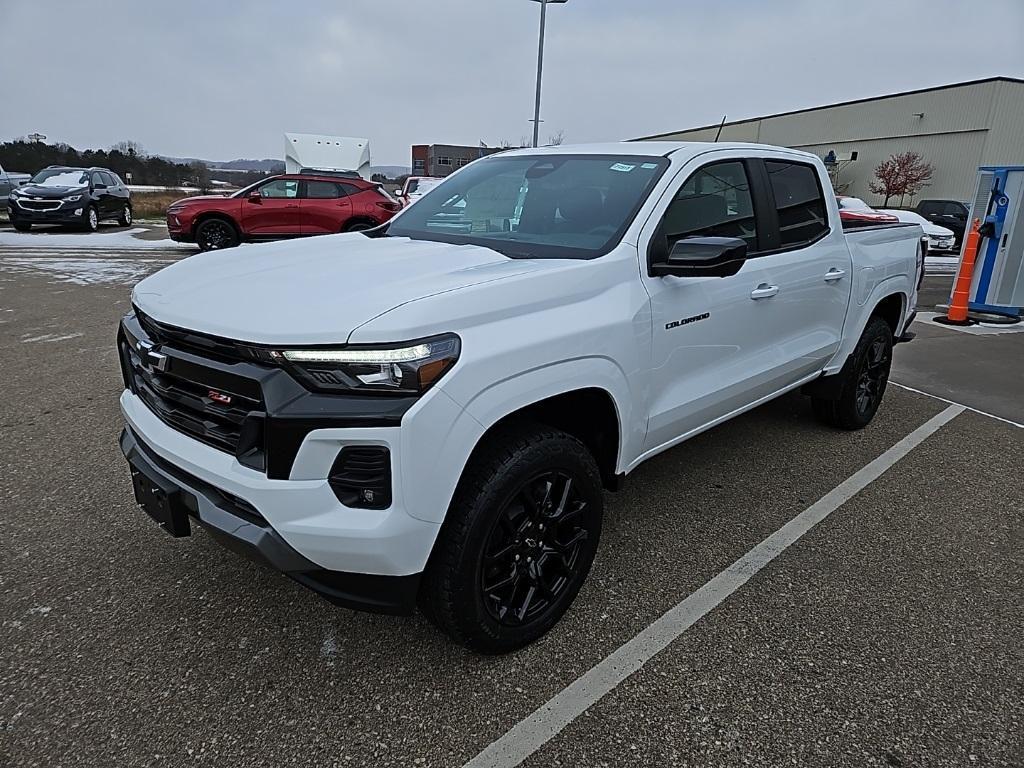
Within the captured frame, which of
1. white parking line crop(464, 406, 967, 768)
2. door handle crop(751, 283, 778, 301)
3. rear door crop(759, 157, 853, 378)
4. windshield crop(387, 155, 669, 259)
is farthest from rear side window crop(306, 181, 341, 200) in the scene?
white parking line crop(464, 406, 967, 768)

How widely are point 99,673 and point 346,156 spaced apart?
2142cm

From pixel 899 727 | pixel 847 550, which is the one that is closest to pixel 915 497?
pixel 847 550

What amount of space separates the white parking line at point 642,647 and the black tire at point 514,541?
0.87ft

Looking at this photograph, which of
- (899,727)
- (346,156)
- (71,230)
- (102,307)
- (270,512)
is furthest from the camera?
(346,156)

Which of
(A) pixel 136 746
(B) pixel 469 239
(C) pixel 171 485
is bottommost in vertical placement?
(A) pixel 136 746

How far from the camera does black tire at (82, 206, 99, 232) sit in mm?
17438

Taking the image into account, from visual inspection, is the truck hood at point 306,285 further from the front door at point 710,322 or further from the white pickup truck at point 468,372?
the front door at point 710,322

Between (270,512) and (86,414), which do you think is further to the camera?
(86,414)

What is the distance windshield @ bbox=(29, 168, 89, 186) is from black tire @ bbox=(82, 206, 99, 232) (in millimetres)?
702

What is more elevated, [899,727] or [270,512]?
[270,512]

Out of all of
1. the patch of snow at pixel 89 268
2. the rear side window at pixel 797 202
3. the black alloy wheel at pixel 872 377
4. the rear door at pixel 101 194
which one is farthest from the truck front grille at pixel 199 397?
the rear door at pixel 101 194

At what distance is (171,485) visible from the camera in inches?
88.0

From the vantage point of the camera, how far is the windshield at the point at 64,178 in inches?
688

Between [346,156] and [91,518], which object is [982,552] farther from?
[346,156]
